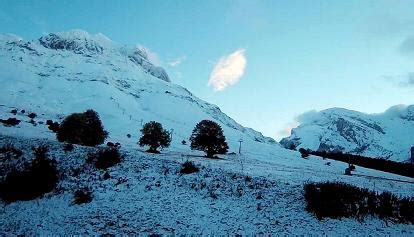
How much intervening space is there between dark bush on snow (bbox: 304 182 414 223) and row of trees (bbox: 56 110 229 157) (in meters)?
35.9

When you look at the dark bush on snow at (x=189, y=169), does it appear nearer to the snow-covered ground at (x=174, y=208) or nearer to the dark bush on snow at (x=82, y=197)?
the snow-covered ground at (x=174, y=208)

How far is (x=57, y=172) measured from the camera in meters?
32.9

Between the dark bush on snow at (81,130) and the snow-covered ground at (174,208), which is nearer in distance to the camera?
the snow-covered ground at (174,208)

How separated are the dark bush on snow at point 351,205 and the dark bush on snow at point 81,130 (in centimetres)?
3697

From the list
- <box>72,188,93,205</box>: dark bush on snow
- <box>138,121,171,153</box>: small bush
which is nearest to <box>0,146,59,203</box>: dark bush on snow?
<box>72,188,93,205</box>: dark bush on snow

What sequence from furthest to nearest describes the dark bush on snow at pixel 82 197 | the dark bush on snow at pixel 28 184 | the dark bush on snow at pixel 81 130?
the dark bush on snow at pixel 81 130
the dark bush on snow at pixel 28 184
the dark bush on snow at pixel 82 197

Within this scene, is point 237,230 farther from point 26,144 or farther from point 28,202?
point 26,144

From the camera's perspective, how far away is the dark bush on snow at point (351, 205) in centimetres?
2589

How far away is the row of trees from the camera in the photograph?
2174 inches

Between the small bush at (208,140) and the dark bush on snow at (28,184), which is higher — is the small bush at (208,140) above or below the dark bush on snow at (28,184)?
above

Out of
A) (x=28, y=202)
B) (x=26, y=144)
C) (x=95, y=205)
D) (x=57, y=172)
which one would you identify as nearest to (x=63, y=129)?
(x=26, y=144)

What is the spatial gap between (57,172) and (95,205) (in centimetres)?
772

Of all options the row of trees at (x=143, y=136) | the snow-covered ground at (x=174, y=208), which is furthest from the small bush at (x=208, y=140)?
the snow-covered ground at (x=174, y=208)

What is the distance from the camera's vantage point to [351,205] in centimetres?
2655
